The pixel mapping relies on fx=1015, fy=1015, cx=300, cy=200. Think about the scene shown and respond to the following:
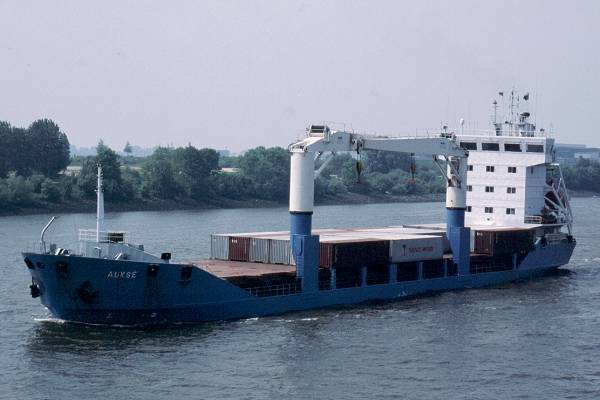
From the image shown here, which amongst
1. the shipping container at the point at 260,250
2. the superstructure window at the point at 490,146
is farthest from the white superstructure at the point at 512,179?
the shipping container at the point at 260,250

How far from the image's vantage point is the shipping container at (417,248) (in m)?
51.0

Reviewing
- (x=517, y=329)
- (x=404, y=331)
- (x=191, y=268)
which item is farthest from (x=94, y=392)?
(x=517, y=329)

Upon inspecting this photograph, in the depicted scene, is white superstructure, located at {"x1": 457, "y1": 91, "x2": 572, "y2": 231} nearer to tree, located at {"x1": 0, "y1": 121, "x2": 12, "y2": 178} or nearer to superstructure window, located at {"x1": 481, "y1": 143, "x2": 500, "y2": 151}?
superstructure window, located at {"x1": 481, "y1": 143, "x2": 500, "y2": 151}

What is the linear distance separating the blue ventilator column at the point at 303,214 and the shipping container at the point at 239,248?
12.8 ft


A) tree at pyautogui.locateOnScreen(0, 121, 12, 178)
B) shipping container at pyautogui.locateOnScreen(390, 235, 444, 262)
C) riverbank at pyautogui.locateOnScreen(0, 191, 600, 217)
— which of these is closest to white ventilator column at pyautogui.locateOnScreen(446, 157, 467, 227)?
shipping container at pyautogui.locateOnScreen(390, 235, 444, 262)

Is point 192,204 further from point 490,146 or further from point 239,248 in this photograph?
point 239,248

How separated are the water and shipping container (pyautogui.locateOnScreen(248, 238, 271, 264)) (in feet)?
13.8

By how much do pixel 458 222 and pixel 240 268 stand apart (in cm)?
1481

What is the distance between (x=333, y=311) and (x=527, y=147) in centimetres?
2363

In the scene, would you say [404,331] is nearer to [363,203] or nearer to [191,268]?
[191,268]

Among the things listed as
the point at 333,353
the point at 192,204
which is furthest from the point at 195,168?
the point at 333,353

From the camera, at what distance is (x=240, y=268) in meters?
46.7

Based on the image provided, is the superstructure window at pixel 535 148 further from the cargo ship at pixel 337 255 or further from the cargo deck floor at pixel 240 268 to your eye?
the cargo deck floor at pixel 240 268

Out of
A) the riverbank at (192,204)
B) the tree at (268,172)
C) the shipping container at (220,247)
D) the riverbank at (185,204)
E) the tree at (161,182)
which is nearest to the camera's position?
the shipping container at (220,247)
